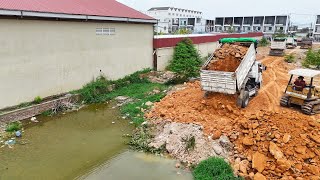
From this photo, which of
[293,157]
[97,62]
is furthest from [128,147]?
[97,62]

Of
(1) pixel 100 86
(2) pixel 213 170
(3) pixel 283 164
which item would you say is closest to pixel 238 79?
(3) pixel 283 164

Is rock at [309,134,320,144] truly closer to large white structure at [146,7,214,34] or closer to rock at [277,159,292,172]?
rock at [277,159,292,172]

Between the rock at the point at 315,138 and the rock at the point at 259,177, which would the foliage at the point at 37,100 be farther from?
the rock at the point at 315,138

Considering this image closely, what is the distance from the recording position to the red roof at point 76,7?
13285 mm

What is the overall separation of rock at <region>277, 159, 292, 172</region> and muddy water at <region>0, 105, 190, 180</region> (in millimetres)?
3230

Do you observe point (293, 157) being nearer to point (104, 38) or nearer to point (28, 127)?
point (28, 127)

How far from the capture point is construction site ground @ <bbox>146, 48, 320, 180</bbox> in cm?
846

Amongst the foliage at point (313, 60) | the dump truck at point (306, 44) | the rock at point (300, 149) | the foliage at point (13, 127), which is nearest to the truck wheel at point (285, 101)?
the rock at point (300, 149)

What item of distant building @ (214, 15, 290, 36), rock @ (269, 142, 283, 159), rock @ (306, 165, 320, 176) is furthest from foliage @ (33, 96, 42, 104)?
distant building @ (214, 15, 290, 36)

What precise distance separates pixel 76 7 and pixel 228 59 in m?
9.56

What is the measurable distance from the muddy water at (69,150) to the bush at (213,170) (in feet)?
2.74

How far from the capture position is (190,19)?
267 ft

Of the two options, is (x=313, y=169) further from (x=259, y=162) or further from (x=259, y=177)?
(x=259, y=177)

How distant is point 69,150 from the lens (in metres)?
10.4
